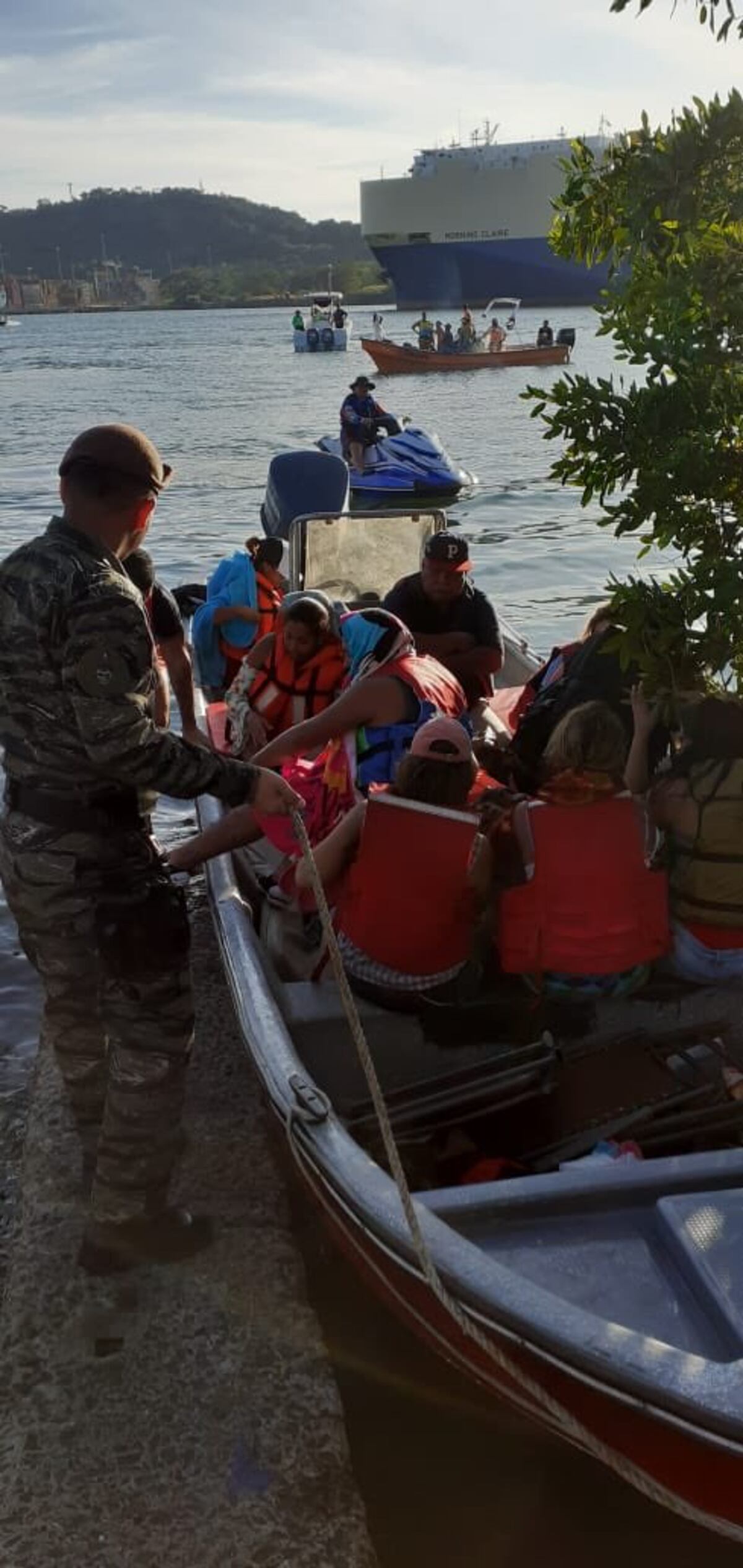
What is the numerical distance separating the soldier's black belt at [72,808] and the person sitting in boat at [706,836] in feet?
5.11

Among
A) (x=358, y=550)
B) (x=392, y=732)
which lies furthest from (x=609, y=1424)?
(x=358, y=550)

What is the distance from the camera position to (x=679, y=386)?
10.0 ft

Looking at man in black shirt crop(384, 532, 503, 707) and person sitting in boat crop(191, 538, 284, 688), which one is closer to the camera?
man in black shirt crop(384, 532, 503, 707)

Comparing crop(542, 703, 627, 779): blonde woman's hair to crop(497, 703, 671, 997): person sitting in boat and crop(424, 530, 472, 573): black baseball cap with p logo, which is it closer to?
crop(497, 703, 671, 997): person sitting in boat

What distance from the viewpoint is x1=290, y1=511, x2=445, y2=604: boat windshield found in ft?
27.7

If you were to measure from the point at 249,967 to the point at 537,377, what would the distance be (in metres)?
43.7

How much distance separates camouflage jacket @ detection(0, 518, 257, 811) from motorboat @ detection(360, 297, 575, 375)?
4378cm

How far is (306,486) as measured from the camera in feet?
33.0

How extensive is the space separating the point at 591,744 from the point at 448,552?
286 cm

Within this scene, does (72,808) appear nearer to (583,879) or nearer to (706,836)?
(583,879)

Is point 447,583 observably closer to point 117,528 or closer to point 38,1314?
point 117,528

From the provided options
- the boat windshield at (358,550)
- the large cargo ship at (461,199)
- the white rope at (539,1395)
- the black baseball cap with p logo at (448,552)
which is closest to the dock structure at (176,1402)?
the white rope at (539,1395)

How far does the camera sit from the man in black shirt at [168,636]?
516 cm

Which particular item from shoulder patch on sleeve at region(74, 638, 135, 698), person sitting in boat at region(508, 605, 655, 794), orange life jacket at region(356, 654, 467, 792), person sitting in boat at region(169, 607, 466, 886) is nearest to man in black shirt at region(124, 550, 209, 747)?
person sitting in boat at region(169, 607, 466, 886)
